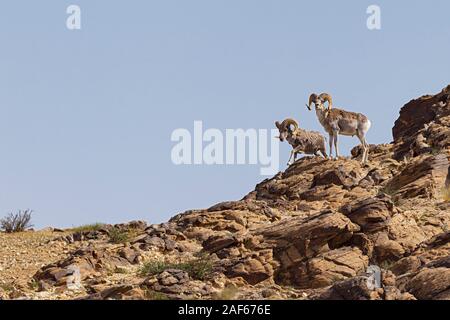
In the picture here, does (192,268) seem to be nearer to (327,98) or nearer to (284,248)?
(284,248)

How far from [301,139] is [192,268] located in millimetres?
14301

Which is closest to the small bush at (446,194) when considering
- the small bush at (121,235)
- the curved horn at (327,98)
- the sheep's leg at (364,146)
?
the sheep's leg at (364,146)

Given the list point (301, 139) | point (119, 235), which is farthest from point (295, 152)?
point (119, 235)

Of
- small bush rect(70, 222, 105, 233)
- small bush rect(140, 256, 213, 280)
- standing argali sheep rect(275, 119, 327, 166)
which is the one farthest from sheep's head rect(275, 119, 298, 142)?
small bush rect(140, 256, 213, 280)

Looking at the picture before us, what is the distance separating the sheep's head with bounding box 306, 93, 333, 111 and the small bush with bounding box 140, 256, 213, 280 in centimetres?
1415

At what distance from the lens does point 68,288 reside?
784 inches

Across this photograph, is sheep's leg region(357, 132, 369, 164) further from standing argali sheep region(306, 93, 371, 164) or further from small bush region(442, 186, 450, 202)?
small bush region(442, 186, 450, 202)

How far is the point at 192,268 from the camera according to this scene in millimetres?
19422

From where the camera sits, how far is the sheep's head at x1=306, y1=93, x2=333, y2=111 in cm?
3304

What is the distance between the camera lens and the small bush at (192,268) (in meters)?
19.2
